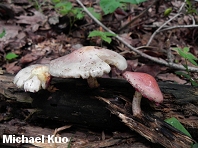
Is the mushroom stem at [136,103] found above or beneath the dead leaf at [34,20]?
beneath

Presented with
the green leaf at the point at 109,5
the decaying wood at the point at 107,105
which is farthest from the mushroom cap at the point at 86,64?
the green leaf at the point at 109,5

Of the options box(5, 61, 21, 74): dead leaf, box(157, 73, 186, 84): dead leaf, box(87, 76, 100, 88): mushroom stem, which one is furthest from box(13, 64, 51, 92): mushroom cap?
box(157, 73, 186, 84): dead leaf

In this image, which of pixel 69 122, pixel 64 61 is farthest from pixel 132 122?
pixel 64 61

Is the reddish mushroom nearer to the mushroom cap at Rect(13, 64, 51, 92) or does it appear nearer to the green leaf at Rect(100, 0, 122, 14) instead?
the mushroom cap at Rect(13, 64, 51, 92)

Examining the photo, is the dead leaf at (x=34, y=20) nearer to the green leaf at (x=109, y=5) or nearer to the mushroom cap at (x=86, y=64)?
the green leaf at (x=109, y=5)

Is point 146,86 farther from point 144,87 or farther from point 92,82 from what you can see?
point 92,82

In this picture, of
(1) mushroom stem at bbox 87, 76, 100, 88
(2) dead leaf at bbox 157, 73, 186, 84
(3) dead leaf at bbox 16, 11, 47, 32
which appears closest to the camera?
(1) mushroom stem at bbox 87, 76, 100, 88
